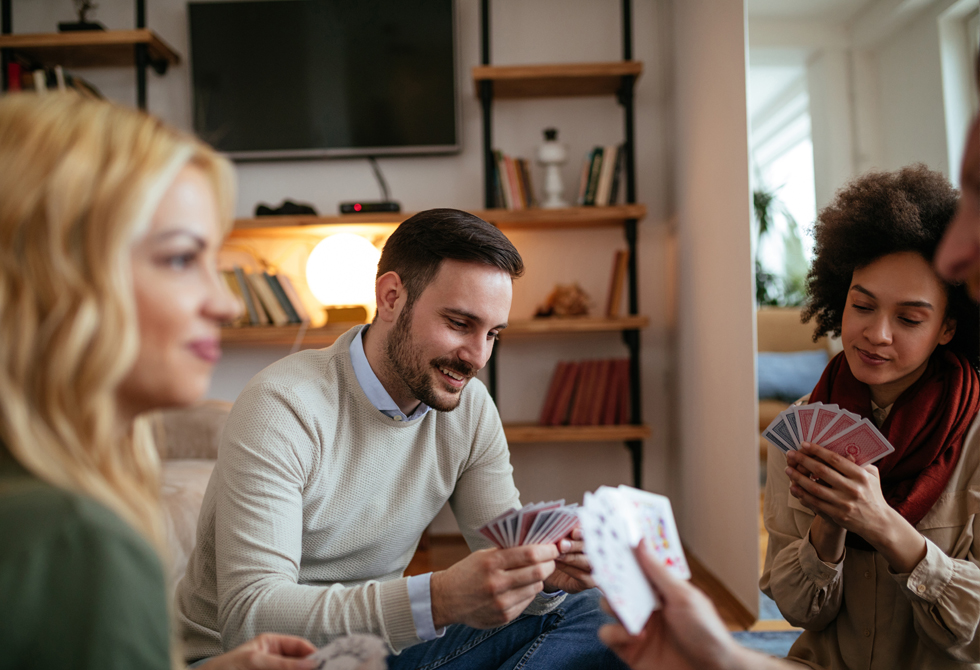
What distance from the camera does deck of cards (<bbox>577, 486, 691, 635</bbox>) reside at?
0.79 m

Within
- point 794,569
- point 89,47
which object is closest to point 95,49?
point 89,47

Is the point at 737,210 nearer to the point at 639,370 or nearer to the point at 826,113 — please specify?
the point at 826,113

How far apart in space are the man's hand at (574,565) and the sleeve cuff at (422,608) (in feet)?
0.97

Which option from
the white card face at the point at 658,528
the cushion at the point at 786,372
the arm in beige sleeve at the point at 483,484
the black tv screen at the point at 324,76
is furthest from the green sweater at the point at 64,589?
the black tv screen at the point at 324,76

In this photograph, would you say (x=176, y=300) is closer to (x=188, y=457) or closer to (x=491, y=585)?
(x=491, y=585)

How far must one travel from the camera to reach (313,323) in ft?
Result: 11.2

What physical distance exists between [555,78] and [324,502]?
8.32 ft

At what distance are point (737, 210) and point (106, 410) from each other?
7.51 feet

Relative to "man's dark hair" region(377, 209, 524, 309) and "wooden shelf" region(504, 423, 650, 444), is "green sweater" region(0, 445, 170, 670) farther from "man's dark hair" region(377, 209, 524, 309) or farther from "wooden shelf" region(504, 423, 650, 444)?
"wooden shelf" region(504, 423, 650, 444)

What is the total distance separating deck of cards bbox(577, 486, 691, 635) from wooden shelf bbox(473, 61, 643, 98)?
2.61 m

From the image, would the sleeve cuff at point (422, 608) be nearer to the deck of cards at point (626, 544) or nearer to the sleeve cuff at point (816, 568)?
the deck of cards at point (626, 544)

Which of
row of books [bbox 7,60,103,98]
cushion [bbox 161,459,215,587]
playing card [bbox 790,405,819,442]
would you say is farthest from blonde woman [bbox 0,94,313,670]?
row of books [bbox 7,60,103,98]

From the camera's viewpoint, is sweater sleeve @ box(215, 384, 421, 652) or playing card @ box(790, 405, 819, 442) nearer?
sweater sleeve @ box(215, 384, 421, 652)

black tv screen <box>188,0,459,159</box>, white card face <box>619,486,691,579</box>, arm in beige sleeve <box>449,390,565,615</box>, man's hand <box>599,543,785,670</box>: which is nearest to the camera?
man's hand <box>599,543,785,670</box>
